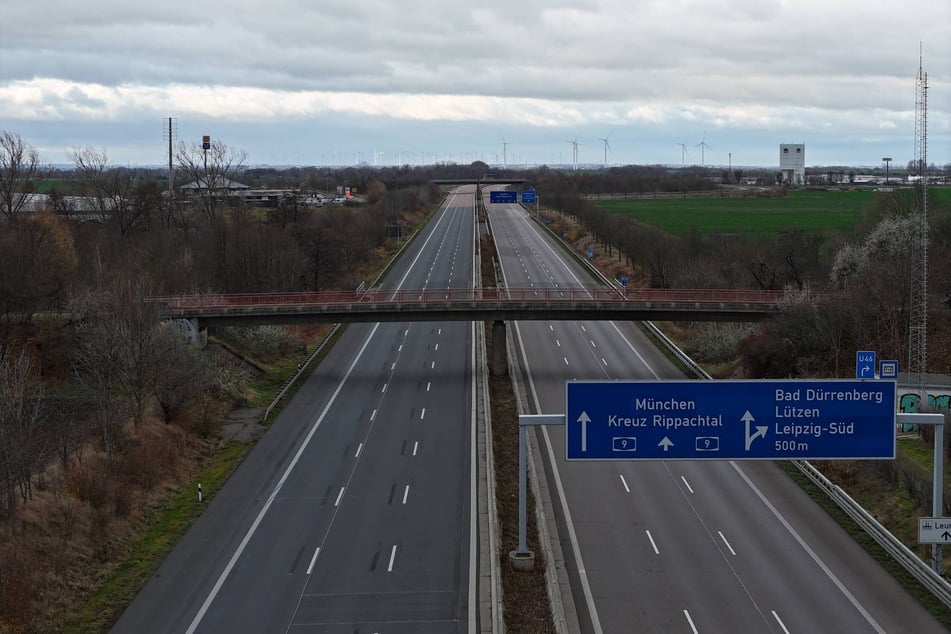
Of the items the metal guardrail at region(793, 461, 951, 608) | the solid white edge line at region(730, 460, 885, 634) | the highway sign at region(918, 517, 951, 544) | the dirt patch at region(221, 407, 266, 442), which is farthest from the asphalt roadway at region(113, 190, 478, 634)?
the metal guardrail at region(793, 461, 951, 608)

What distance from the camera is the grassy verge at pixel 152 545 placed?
2439 cm

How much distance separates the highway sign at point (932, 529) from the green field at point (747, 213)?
78630mm

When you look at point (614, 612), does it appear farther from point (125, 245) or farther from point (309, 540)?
point (125, 245)

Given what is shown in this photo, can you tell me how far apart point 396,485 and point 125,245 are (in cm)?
4910

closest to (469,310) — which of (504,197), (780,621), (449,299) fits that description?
(449,299)

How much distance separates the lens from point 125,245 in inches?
2960

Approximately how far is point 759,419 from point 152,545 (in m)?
18.3

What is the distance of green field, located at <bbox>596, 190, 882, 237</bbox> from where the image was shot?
122 m

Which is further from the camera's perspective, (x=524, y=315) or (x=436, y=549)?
(x=524, y=315)

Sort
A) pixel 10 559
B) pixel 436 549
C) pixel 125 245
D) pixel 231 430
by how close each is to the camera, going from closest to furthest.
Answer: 1. pixel 10 559
2. pixel 436 549
3. pixel 231 430
4. pixel 125 245

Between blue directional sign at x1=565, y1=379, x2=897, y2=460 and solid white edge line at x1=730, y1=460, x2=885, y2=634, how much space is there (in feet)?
12.3

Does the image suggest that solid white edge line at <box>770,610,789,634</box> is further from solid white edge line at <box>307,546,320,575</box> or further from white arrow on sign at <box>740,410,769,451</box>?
solid white edge line at <box>307,546,320,575</box>

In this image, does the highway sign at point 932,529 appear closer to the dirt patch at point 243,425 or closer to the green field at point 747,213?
the dirt patch at point 243,425

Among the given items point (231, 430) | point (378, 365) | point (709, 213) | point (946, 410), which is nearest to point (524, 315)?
point (378, 365)
